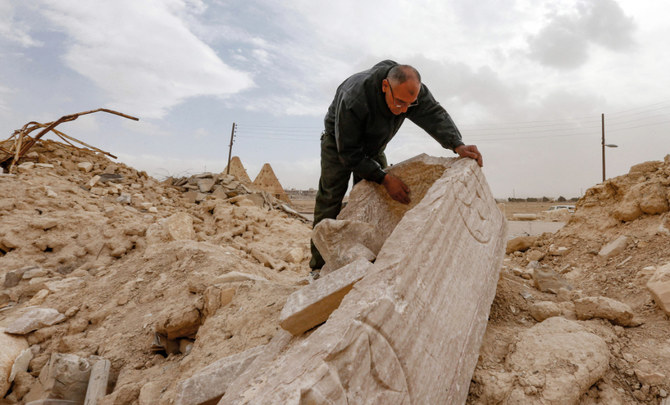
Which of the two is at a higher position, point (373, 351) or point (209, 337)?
point (373, 351)

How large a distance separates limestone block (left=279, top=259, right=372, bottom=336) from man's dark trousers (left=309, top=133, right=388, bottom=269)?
4.87ft

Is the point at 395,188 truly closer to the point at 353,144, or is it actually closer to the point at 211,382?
the point at 353,144

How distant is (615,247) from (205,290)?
11.8 feet

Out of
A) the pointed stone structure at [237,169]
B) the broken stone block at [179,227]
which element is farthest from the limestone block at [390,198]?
the pointed stone structure at [237,169]

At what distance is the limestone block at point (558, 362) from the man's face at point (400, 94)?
1.55 m

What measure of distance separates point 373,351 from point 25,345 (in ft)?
9.70

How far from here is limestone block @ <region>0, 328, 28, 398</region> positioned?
228 centimetres

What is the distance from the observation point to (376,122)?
104 inches

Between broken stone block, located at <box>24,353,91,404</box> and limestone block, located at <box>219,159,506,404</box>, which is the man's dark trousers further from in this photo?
broken stone block, located at <box>24,353,91,404</box>

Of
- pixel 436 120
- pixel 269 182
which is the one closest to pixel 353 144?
pixel 436 120

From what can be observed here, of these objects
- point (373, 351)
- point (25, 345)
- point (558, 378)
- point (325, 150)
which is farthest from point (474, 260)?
point (25, 345)

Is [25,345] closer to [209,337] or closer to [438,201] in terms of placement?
[209,337]

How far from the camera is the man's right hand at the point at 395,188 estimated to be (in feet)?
8.13

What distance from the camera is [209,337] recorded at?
2246mm
